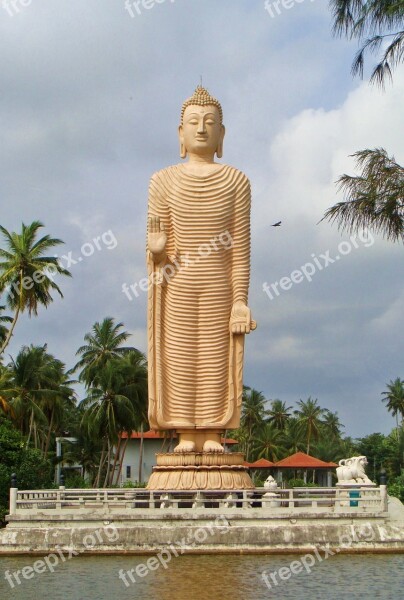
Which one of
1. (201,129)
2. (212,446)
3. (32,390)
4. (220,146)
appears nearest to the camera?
(212,446)

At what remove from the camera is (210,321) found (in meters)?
24.0

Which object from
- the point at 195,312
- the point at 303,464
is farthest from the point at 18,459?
the point at 303,464

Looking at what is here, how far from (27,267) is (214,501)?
16566 millimetres

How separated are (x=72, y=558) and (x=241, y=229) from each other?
940 cm

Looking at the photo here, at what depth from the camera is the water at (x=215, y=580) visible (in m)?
14.1

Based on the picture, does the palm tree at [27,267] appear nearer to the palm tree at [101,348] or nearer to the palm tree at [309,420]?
the palm tree at [101,348]

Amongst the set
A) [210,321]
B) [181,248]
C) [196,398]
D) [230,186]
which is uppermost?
[230,186]

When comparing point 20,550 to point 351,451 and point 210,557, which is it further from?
point 351,451

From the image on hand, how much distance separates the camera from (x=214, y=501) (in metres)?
20.2

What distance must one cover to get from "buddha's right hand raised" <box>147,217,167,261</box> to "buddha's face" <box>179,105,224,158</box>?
91.0 inches

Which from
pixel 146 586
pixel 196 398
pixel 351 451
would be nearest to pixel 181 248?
pixel 196 398

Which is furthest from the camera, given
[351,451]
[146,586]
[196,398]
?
[351,451]

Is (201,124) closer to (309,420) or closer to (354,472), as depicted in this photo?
(354,472)

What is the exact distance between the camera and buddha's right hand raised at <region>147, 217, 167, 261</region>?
23.4 m
